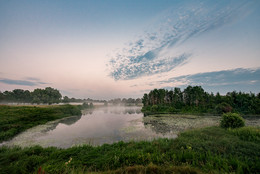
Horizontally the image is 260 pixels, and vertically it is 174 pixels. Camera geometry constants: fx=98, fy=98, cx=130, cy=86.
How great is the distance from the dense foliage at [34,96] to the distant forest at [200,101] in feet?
195

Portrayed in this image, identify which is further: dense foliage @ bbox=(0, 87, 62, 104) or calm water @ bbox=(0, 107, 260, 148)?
dense foliage @ bbox=(0, 87, 62, 104)

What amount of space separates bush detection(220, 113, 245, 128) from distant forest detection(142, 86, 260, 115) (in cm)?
2601

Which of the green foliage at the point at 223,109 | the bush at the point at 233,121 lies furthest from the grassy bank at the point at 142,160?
the green foliage at the point at 223,109

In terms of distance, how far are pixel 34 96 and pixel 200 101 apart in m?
95.5

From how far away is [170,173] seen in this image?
2959mm

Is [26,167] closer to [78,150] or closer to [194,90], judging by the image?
[78,150]

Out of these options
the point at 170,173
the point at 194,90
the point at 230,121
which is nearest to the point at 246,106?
the point at 194,90

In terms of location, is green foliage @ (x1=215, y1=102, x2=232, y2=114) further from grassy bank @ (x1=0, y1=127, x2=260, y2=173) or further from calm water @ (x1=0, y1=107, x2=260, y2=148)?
grassy bank @ (x1=0, y1=127, x2=260, y2=173)

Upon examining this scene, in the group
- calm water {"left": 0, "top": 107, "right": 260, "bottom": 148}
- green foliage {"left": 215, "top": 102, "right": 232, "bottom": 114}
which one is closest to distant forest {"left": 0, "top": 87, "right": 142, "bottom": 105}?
calm water {"left": 0, "top": 107, "right": 260, "bottom": 148}

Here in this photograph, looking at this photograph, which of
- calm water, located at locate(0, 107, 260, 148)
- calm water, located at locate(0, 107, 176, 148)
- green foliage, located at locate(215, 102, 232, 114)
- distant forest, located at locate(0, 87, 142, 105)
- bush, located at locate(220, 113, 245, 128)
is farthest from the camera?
distant forest, located at locate(0, 87, 142, 105)

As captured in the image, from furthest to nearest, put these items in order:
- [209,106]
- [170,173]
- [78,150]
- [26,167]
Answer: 1. [209,106]
2. [78,150]
3. [26,167]
4. [170,173]

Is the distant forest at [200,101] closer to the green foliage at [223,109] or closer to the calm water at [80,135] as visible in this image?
the green foliage at [223,109]

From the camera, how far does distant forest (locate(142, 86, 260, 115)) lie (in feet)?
102

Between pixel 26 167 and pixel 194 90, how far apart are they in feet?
174
